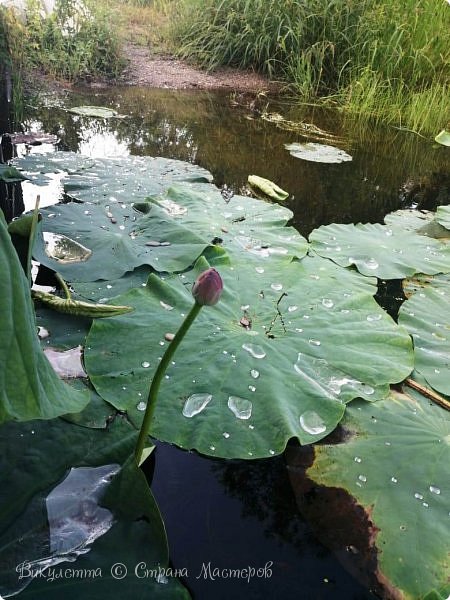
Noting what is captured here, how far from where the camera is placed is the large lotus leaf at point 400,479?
2.53 ft

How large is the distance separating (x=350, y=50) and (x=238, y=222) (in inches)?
139

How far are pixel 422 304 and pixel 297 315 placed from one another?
40 centimetres

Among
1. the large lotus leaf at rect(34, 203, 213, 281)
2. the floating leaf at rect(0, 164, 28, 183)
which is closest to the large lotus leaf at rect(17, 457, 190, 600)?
the large lotus leaf at rect(34, 203, 213, 281)

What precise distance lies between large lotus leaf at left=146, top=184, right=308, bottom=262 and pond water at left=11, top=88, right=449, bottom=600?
20cm

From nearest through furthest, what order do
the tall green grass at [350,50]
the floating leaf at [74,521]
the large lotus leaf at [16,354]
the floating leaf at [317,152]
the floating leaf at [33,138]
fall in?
the large lotus leaf at [16,354], the floating leaf at [74,521], the floating leaf at [33,138], the floating leaf at [317,152], the tall green grass at [350,50]

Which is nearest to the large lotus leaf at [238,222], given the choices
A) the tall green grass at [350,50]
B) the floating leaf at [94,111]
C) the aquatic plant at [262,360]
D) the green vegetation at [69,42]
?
the aquatic plant at [262,360]

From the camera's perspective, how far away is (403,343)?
1213 mm

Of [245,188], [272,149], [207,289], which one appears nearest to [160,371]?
[207,289]

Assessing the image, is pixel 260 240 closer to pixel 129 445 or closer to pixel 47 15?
pixel 129 445

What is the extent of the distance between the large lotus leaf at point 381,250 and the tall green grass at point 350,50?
7.76ft

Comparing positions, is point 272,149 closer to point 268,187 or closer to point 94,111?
point 268,187

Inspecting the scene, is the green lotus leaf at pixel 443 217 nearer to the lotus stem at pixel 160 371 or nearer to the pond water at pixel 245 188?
the pond water at pixel 245 188

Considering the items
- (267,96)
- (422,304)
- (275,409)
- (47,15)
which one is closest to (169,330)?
(275,409)

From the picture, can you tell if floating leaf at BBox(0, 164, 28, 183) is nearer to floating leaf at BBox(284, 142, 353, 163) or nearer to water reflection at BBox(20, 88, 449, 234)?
water reflection at BBox(20, 88, 449, 234)
